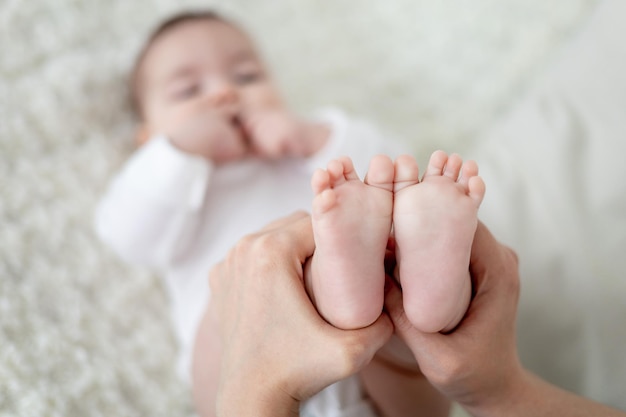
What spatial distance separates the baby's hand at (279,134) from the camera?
1.08 m

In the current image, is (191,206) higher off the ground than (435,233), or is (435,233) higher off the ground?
(435,233)

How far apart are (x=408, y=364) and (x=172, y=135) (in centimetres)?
62

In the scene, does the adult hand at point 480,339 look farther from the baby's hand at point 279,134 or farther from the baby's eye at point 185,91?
the baby's eye at point 185,91

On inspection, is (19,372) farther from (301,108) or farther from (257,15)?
(257,15)

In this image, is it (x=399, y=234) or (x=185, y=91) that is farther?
(x=185, y=91)

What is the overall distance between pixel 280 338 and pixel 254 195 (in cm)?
Answer: 53

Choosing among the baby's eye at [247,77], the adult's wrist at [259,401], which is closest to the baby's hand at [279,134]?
the baby's eye at [247,77]

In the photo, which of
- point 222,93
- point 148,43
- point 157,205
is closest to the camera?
point 157,205

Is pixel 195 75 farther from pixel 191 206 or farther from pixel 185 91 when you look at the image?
pixel 191 206

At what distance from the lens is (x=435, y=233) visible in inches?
22.3

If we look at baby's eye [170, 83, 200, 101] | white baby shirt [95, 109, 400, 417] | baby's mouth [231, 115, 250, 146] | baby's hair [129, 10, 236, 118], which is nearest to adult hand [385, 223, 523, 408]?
white baby shirt [95, 109, 400, 417]

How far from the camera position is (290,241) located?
65 centimetres

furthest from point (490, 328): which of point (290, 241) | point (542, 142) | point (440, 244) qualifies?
point (542, 142)

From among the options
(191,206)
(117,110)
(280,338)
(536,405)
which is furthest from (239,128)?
(536,405)
